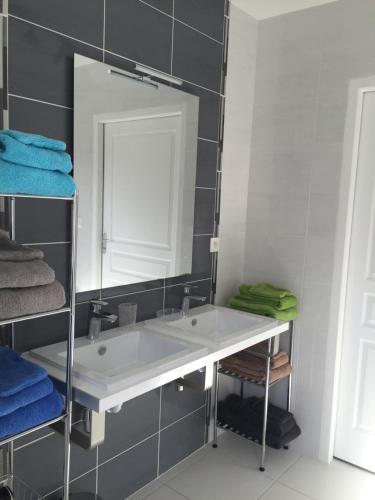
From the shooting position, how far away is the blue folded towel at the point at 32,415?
125cm

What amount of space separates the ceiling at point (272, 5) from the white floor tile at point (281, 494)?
8.63 feet

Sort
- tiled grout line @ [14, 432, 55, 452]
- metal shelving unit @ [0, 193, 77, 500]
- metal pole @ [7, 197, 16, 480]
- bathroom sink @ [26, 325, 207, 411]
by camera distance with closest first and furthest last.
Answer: metal shelving unit @ [0, 193, 77, 500] < bathroom sink @ [26, 325, 207, 411] < metal pole @ [7, 197, 16, 480] < tiled grout line @ [14, 432, 55, 452]

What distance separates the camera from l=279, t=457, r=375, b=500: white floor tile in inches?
91.6

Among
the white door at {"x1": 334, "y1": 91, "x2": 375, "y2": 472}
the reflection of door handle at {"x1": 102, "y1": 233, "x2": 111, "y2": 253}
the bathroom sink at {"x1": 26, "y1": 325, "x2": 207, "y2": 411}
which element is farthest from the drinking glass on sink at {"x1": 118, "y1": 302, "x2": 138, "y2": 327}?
the white door at {"x1": 334, "y1": 91, "x2": 375, "y2": 472}

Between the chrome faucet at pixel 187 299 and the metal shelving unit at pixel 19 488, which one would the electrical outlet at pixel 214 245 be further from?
the metal shelving unit at pixel 19 488

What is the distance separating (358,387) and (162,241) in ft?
4.67

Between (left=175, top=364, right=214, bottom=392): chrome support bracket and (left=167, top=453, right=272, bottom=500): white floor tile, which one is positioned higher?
(left=175, top=364, right=214, bottom=392): chrome support bracket

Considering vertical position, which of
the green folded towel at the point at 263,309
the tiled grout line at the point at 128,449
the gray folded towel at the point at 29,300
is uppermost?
the gray folded towel at the point at 29,300

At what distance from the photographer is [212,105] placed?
2.45 m

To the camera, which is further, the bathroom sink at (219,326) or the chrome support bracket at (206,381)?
the bathroom sink at (219,326)

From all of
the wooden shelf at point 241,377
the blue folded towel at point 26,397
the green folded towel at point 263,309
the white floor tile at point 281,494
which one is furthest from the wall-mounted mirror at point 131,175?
the white floor tile at point 281,494

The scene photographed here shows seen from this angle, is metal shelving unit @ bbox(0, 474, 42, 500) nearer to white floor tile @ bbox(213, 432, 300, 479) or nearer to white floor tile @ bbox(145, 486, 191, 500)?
white floor tile @ bbox(145, 486, 191, 500)

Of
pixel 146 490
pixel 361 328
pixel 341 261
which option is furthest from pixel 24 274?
pixel 361 328

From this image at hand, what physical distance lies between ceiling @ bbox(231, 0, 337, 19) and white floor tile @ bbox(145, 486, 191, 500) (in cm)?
265
